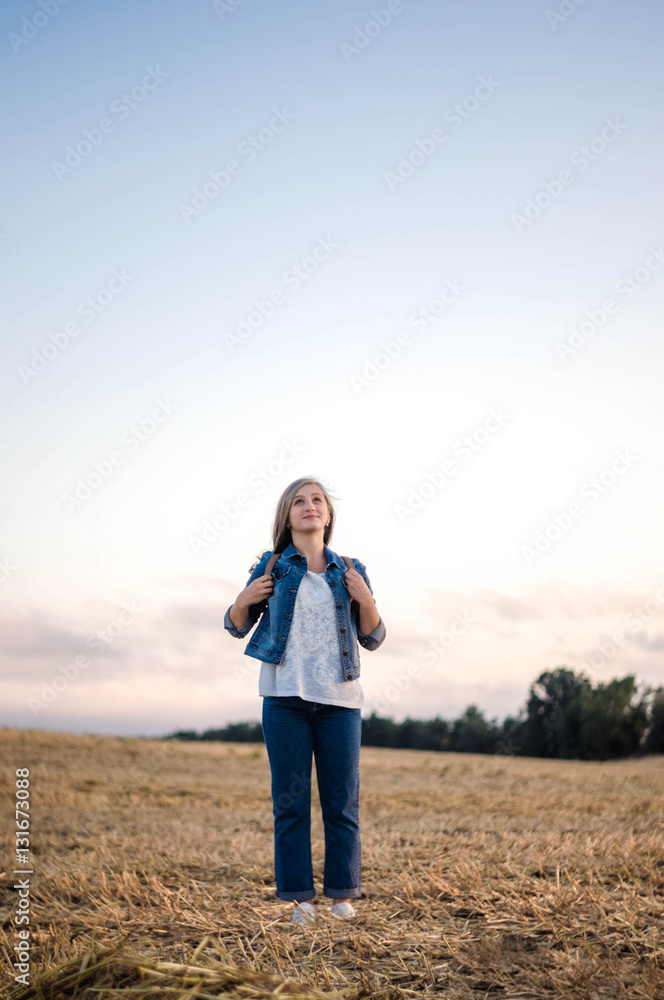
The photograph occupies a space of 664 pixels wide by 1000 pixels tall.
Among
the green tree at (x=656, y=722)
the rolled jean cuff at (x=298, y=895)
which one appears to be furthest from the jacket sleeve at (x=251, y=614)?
the green tree at (x=656, y=722)

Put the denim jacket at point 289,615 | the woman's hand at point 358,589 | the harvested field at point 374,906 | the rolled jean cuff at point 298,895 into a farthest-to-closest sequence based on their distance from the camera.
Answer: the woman's hand at point 358,589 → the denim jacket at point 289,615 → the rolled jean cuff at point 298,895 → the harvested field at point 374,906

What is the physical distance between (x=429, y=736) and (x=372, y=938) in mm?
28000

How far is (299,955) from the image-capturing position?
9.19ft

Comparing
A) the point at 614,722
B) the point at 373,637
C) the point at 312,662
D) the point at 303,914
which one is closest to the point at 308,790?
the point at 303,914

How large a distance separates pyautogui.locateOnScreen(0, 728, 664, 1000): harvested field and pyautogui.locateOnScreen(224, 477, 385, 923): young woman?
21 cm

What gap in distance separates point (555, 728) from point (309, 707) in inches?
1101

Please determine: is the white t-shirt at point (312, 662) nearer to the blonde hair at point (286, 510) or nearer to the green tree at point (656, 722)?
the blonde hair at point (286, 510)

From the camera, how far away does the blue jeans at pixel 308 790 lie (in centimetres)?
350

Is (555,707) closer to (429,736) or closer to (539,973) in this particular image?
(429,736)

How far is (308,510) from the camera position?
151 inches

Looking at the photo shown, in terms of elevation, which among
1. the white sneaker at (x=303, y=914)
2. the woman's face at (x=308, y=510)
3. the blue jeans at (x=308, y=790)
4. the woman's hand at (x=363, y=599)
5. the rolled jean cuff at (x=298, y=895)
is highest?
the woman's face at (x=308, y=510)

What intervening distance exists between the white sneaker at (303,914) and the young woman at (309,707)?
0.6 inches

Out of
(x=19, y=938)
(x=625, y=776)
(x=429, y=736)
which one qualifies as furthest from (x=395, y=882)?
(x=429, y=736)

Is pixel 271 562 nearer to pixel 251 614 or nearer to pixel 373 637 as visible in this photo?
pixel 251 614
